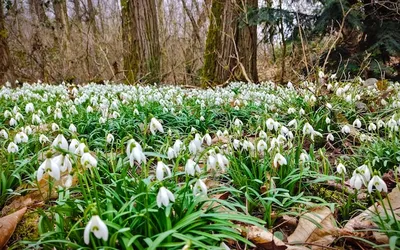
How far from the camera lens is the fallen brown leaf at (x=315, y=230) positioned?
1888mm

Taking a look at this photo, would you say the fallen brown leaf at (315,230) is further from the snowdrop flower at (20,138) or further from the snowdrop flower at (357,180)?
the snowdrop flower at (20,138)

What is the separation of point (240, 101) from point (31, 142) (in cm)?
311

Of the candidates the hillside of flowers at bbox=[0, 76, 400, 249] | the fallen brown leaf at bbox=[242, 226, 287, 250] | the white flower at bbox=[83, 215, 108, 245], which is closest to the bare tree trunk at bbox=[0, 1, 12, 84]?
the hillside of flowers at bbox=[0, 76, 400, 249]

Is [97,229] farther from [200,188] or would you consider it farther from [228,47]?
[228,47]

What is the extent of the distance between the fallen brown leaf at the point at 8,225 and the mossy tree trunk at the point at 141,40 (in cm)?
827

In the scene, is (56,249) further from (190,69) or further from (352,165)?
(190,69)

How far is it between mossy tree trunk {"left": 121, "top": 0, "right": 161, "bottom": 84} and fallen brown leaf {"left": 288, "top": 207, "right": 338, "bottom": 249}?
8.60 m

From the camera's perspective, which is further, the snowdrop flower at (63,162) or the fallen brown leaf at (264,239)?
the fallen brown leaf at (264,239)

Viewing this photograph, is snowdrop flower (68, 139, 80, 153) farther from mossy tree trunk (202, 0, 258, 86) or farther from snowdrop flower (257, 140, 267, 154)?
mossy tree trunk (202, 0, 258, 86)

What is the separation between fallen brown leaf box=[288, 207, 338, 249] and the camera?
6.19 feet

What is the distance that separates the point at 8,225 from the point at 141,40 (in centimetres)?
876

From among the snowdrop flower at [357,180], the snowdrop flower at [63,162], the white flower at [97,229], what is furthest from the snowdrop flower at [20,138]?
the snowdrop flower at [357,180]

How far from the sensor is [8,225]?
2023 mm

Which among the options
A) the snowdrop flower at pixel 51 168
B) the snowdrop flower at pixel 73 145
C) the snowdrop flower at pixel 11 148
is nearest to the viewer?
the snowdrop flower at pixel 51 168
